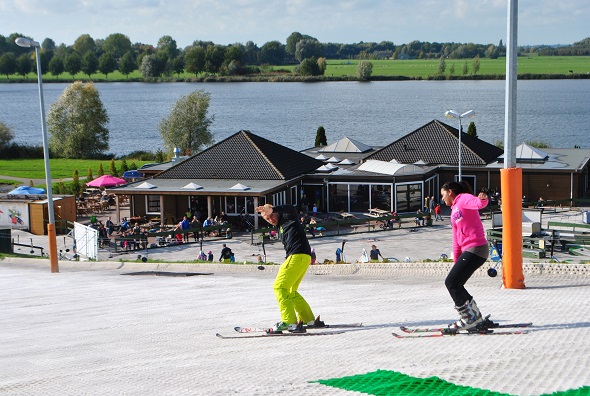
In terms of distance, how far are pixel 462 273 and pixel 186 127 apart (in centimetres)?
6709

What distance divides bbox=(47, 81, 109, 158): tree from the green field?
262cm

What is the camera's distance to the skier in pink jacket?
9266 millimetres

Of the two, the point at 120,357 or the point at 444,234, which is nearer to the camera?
the point at 120,357

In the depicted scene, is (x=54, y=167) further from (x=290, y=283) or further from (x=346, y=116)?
(x=346, y=116)

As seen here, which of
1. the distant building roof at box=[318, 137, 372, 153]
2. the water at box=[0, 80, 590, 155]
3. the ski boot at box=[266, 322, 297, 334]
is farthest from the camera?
the water at box=[0, 80, 590, 155]

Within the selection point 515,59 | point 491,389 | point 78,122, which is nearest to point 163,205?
point 515,59

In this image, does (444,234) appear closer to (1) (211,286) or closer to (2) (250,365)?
(1) (211,286)

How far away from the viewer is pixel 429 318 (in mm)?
10523

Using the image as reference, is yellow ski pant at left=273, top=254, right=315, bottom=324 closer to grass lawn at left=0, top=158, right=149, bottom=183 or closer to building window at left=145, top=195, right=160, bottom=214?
building window at left=145, top=195, right=160, bottom=214

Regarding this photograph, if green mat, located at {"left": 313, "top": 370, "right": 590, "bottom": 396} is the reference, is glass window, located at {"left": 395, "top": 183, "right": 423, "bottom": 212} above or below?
below

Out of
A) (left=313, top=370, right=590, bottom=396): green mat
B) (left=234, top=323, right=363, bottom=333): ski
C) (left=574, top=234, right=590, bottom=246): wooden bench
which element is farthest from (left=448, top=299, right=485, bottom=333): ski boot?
(left=574, top=234, right=590, bottom=246): wooden bench

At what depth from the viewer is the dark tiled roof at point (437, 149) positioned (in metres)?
43.9

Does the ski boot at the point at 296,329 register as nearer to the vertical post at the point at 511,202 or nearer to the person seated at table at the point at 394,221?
the vertical post at the point at 511,202

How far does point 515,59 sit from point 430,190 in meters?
29.1
